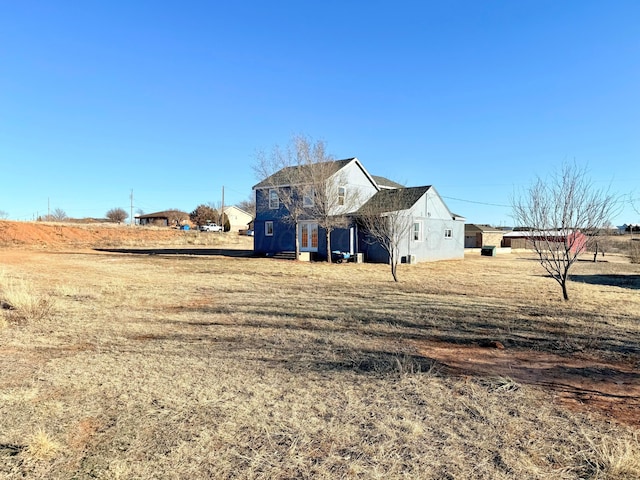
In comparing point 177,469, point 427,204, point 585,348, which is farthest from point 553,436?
point 427,204

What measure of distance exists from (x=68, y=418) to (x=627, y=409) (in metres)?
5.18

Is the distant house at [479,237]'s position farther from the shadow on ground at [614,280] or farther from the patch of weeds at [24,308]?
the patch of weeds at [24,308]

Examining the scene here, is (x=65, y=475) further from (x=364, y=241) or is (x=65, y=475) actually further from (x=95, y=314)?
(x=364, y=241)

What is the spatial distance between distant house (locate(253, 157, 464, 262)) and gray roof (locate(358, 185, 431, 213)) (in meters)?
0.01

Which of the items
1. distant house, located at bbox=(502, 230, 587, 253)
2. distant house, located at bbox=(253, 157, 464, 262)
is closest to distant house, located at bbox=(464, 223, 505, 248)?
distant house, located at bbox=(253, 157, 464, 262)

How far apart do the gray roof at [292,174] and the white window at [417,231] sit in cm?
588

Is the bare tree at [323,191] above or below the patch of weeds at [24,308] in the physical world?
above

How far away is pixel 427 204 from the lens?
26.7 metres

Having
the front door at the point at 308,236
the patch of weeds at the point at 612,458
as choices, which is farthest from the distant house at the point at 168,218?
the patch of weeds at the point at 612,458

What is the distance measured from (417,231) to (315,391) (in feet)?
75.3

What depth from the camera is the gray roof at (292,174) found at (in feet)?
80.2

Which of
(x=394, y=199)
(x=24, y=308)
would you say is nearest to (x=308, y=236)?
(x=394, y=199)

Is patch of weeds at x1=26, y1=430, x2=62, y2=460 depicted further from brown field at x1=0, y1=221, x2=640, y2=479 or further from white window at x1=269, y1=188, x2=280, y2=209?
white window at x1=269, y1=188, x2=280, y2=209

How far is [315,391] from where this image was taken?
4.36 metres
